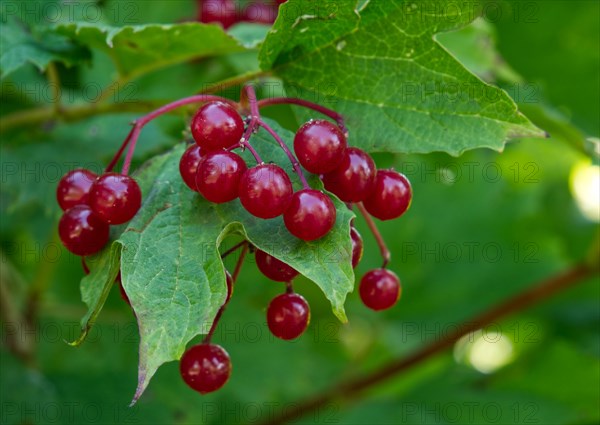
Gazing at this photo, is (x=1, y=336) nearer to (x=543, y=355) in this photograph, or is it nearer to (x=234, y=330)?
(x=234, y=330)

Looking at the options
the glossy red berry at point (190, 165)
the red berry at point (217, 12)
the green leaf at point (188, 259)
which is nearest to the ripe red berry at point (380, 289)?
the green leaf at point (188, 259)

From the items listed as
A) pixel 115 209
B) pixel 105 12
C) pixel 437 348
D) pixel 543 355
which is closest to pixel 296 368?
pixel 437 348

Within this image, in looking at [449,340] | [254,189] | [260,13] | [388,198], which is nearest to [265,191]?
[254,189]

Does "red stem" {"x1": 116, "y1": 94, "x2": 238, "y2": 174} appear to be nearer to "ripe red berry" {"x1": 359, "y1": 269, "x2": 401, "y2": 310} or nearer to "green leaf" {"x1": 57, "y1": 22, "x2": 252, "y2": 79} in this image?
"green leaf" {"x1": 57, "y1": 22, "x2": 252, "y2": 79}

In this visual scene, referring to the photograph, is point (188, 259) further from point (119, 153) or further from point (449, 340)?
point (449, 340)

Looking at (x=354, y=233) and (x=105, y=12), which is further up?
(x=354, y=233)

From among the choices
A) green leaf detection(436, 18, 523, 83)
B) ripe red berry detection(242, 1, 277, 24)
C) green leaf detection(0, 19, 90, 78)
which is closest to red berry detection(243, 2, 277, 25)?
ripe red berry detection(242, 1, 277, 24)
